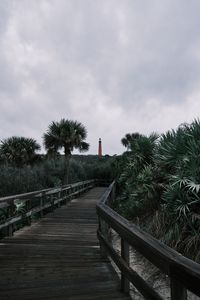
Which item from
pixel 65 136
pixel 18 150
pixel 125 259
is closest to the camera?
pixel 125 259

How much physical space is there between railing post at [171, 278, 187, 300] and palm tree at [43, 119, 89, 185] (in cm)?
2043

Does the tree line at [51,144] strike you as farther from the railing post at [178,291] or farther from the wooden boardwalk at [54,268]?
the railing post at [178,291]

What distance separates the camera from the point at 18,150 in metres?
24.1

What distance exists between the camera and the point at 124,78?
48.9 feet

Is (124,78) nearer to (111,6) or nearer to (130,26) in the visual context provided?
(130,26)

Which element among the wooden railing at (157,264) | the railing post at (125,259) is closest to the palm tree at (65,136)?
the wooden railing at (157,264)

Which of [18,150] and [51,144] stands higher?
[51,144]

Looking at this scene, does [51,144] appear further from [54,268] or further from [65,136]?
[54,268]

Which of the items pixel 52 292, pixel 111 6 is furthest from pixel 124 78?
pixel 52 292

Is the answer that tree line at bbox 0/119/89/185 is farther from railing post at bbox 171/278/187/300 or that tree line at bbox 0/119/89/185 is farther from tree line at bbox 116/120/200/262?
railing post at bbox 171/278/187/300

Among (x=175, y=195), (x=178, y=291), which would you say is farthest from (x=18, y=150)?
(x=178, y=291)

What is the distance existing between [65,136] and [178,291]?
68.3 ft

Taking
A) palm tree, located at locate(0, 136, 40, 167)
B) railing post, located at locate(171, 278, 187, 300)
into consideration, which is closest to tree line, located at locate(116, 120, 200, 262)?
railing post, located at locate(171, 278, 187, 300)

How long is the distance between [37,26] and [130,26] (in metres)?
2.98
